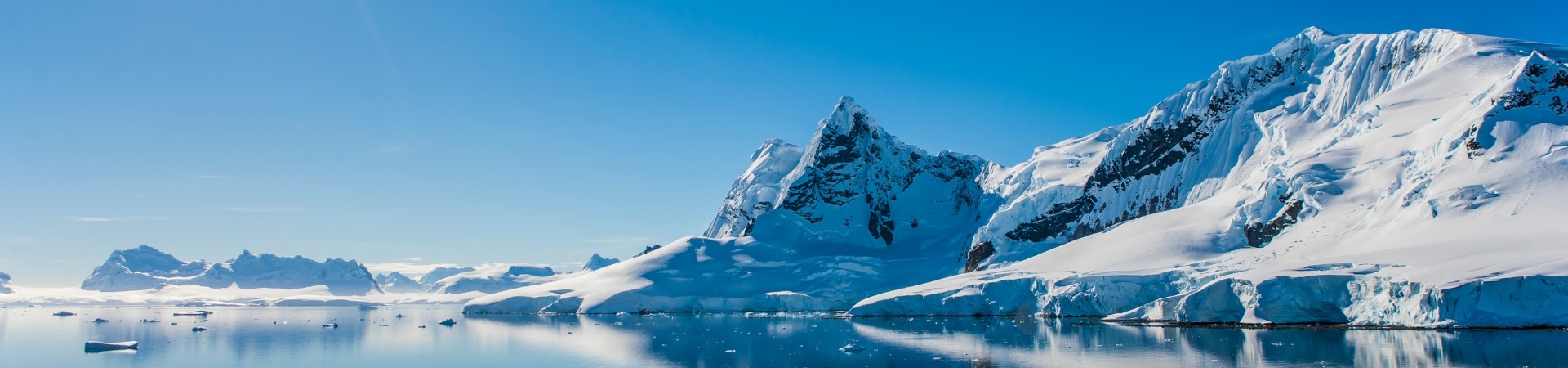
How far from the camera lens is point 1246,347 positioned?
4819 cm

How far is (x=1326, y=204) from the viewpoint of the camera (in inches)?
3118

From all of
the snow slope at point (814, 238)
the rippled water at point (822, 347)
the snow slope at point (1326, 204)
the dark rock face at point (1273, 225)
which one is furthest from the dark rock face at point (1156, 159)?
the rippled water at point (822, 347)

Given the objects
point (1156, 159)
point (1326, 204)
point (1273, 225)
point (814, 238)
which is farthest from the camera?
point (814, 238)

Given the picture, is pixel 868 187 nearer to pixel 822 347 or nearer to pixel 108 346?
pixel 822 347

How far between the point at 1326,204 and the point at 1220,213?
1097 centimetres

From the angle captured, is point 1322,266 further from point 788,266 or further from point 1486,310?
point 788,266

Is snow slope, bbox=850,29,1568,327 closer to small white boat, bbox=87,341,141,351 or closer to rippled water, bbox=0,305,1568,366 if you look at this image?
rippled water, bbox=0,305,1568,366

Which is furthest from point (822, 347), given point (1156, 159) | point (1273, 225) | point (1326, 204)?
point (1156, 159)

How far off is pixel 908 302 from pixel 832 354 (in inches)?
1656

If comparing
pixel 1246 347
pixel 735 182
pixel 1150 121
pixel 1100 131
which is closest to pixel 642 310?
pixel 735 182

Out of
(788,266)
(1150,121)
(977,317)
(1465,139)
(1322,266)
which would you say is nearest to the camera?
(1322,266)

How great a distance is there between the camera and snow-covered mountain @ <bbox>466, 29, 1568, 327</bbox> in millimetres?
60594

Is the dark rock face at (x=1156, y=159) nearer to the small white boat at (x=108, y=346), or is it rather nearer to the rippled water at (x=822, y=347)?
the rippled water at (x=822, y=347)

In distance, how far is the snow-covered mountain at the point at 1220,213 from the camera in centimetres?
6059
